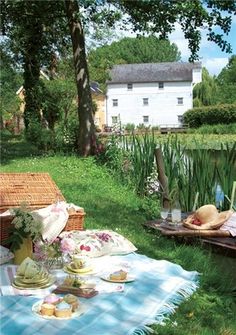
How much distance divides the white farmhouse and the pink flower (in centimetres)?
4913

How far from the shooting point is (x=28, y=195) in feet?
18.9

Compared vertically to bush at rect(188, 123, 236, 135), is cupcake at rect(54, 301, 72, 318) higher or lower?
higher

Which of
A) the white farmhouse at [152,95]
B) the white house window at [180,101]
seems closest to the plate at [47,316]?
the white farmhouse at [152,95]

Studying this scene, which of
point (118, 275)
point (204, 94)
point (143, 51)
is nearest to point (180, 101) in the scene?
point (204, 94)

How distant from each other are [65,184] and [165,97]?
46.9 metres

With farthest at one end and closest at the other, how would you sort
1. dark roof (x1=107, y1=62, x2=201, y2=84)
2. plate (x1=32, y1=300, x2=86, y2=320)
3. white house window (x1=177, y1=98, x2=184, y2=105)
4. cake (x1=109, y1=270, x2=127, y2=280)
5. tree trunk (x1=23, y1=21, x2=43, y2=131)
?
dark roof (x1=107, y1=62, x2=201, y2=84) < white house window (x1=177, y1=98, x2=184, y2=105) < tree trunk (x1=23, y1=21, x2=43, y2=131) < cake (x1=109, y1=270, x2=127, y2=280) < plate (x1=32, y1=300, x2=86, y2=320)

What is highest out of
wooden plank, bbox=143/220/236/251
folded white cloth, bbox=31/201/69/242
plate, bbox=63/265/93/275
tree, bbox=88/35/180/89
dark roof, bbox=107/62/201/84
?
tree, bbox=88/35/180/89

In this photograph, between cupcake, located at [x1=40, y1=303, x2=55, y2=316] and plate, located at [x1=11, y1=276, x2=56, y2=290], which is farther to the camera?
plate, located at [x1=11, y1=276, x2=56, y2=290]

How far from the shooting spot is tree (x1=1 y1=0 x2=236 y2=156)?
12.7 meters

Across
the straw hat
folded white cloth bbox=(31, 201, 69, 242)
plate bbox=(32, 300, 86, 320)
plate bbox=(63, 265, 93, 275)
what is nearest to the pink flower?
folded white cloth bbox=(31, 201, 69, 242)

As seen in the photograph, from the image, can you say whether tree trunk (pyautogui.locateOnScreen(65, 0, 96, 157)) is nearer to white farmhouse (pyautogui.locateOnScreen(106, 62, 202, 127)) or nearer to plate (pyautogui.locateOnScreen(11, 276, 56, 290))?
plate (pyautogui.locateOnScreen(11, 276, 56, 290))

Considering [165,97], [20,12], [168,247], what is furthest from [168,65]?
[168,247]

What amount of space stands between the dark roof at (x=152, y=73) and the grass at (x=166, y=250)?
153 feet

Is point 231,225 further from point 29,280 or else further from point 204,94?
point 204,94
